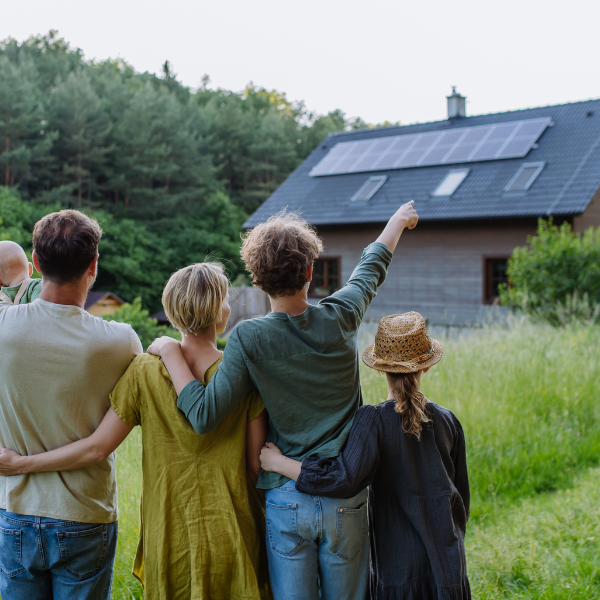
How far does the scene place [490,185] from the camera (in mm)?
18281

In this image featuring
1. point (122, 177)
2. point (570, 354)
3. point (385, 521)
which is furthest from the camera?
point (122, 177)

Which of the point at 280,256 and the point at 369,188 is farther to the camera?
the point at 369,188

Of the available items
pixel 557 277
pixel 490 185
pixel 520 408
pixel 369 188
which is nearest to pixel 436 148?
pixel 369 188

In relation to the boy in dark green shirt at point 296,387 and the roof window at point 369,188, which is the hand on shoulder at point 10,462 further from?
the roof window at point 369,188

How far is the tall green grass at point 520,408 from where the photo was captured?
17.1 ft

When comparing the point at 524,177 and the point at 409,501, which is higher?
the point at 524,177

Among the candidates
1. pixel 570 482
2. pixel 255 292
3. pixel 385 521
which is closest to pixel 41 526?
pixel 385 521

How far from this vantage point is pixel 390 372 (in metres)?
2.36

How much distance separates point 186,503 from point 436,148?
2008cm

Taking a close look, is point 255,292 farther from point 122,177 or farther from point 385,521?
point 385,521

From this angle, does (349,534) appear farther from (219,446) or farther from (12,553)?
(12,553)

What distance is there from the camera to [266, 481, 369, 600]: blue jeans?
7.27 ft

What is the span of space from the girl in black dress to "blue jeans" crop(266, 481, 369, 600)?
0.08m

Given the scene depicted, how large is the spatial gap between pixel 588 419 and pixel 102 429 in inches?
216
